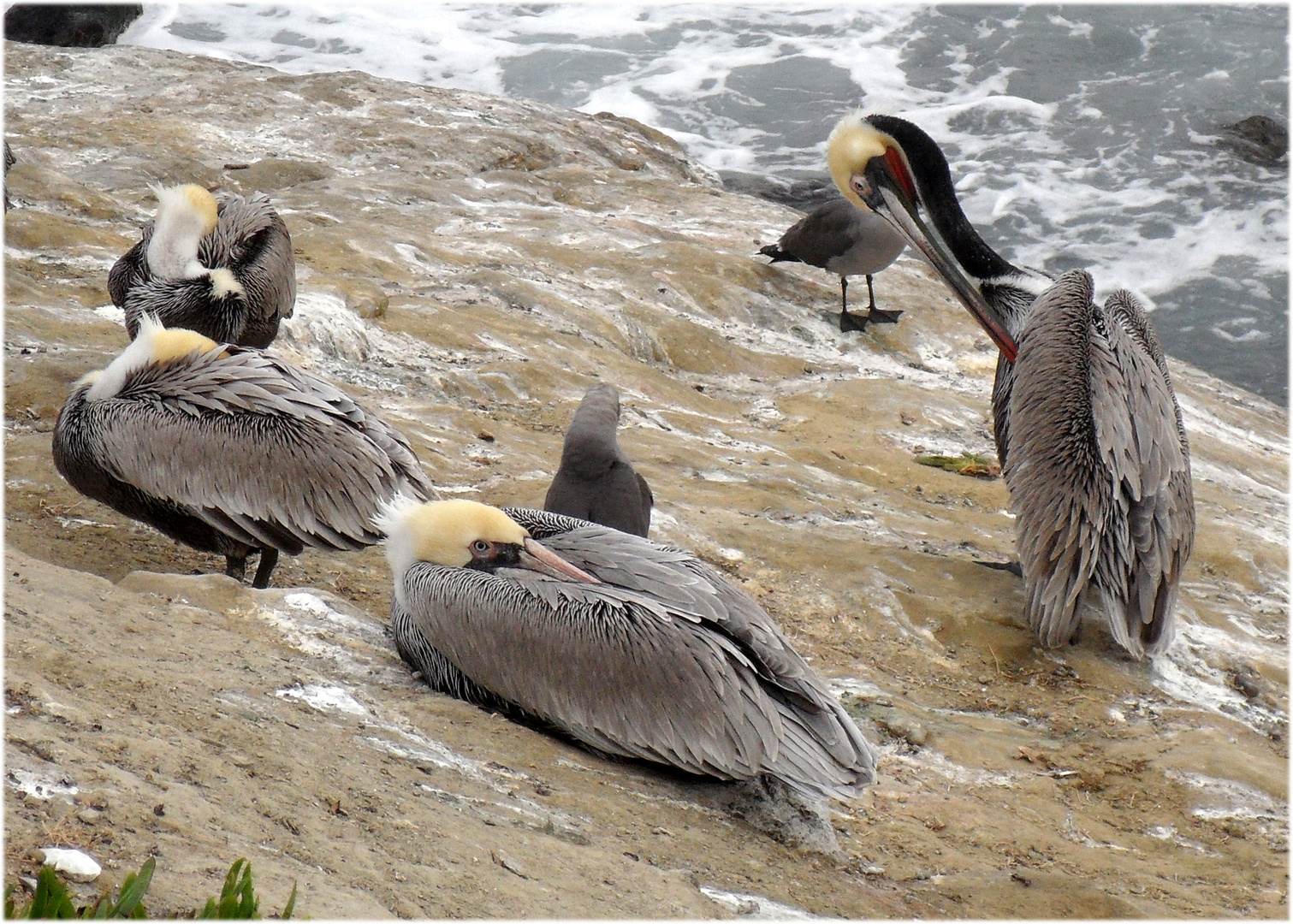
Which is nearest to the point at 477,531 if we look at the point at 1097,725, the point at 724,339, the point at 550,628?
the point at 550,628

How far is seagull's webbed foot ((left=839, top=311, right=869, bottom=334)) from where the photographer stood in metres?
9.55

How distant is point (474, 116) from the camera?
1300cm

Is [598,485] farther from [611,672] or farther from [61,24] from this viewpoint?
[61,24]

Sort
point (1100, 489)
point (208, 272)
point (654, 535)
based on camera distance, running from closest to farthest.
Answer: point (1100, 489), point (654, 535), point (208, 272)

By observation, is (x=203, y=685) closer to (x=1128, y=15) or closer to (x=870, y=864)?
(x=870, y=864)

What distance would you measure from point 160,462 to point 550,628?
1.71m

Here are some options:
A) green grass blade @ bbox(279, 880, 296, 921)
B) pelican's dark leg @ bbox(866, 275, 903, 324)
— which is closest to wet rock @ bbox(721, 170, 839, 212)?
pelican's dark leg @ bbox(866, 275, 903, 324)

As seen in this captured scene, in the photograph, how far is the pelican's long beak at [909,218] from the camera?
567 centimetres

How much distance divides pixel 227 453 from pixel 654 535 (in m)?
1.78

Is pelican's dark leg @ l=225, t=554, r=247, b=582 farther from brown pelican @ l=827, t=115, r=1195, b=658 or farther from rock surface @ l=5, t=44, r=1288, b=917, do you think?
A: brown pelican @ l=827, t=115, r=1195, b=658

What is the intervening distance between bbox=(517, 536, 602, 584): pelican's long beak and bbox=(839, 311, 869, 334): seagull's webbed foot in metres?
6.29

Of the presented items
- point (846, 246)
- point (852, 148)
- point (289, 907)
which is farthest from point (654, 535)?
point (846, 246)

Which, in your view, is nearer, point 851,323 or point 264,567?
point 264,567

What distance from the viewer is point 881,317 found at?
970cm
